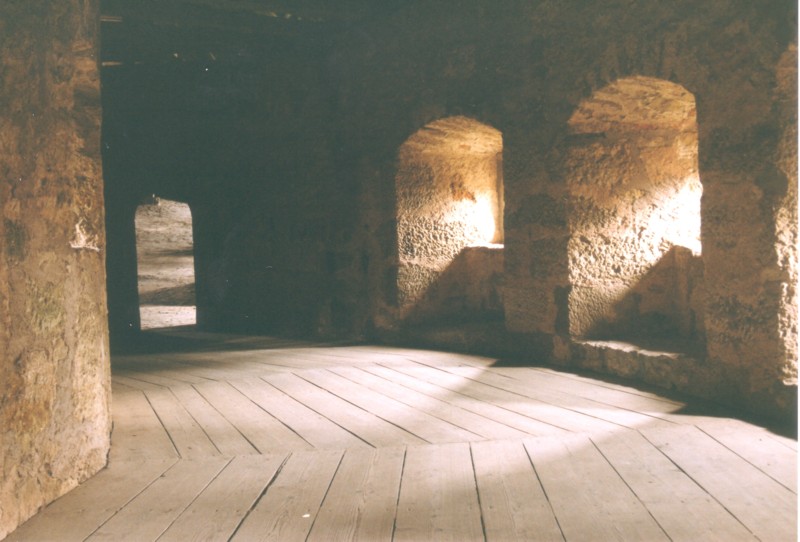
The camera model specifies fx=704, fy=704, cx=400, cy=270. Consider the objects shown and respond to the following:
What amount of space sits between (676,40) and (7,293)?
277 centimetres

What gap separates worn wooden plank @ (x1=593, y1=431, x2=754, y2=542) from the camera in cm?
163

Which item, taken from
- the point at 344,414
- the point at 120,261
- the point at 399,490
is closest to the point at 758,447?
the point at 399,490

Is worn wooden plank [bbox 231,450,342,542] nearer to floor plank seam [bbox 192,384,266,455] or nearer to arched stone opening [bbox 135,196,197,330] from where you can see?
floor plank seam [bbox 192,384,266,455]

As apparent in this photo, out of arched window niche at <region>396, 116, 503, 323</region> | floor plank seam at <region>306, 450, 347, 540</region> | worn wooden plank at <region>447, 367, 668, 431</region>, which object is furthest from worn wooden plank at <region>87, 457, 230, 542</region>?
arched window niche at <region>396, 116, 503, 323</region>

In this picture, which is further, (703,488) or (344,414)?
(344,414)

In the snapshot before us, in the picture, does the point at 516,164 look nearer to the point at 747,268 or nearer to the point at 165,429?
the point at 747,268

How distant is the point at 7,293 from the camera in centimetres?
174

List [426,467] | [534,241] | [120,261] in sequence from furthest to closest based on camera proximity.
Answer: [120,261], [534,241], [426,467]

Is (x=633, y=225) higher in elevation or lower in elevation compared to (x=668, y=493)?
higher

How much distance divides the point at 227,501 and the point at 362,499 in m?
0.36

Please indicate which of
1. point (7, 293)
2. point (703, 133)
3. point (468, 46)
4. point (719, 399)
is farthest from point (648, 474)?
point (468, 46)

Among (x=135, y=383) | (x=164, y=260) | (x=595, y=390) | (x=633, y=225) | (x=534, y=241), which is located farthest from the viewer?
(x=164, y=260)

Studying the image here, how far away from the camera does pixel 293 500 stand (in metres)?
1.90

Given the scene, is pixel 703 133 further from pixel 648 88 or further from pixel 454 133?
pixel 454 133
